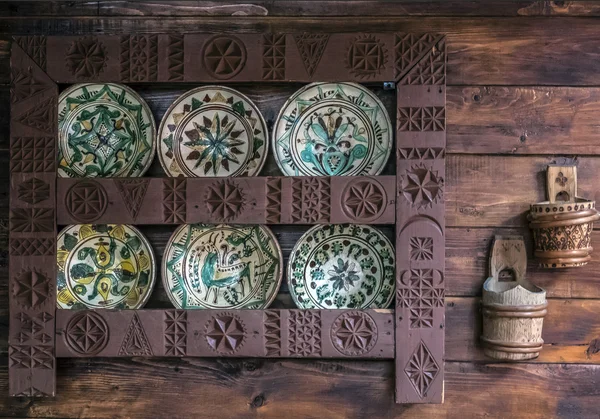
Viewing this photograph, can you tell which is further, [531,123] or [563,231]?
[531,123]

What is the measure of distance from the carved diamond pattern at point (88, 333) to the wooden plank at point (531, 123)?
3.12 ft

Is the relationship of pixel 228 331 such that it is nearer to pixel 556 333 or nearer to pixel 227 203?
pixel 227 203

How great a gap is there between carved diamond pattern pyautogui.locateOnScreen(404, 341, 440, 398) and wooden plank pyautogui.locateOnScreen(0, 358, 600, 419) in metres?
0.06

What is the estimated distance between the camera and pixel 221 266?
1455mm

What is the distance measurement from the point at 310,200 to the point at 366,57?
370mm

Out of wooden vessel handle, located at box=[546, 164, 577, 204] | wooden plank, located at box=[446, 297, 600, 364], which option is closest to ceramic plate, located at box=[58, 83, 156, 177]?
wooden plank, located at box=[446, 297, 600, 364]

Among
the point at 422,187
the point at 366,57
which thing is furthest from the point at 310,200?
the point at 366,57

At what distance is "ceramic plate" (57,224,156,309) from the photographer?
1.45 meters

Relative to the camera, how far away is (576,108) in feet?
4.68

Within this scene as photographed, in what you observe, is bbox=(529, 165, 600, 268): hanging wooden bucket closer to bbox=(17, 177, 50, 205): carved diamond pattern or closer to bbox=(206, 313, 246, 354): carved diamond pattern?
bbox=(206, 313, 246, 354): carved diamond pattern

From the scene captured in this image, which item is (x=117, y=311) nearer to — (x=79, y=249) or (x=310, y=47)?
(x=79, y=249)

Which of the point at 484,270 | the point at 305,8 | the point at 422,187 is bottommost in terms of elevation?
the point at 484,270

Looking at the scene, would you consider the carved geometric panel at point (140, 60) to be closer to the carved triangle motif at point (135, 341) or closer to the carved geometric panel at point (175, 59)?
the carved geometric panel at point (175, 59)

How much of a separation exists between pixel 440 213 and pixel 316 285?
1.14 feet
